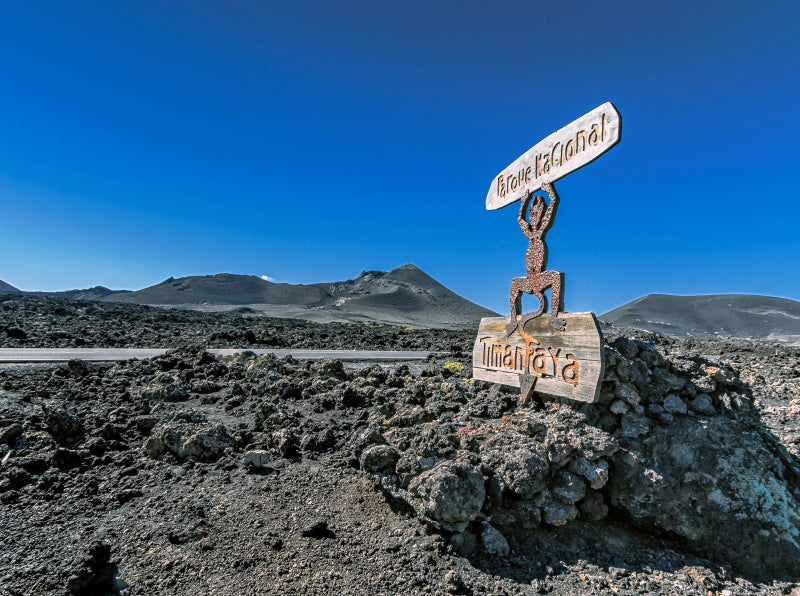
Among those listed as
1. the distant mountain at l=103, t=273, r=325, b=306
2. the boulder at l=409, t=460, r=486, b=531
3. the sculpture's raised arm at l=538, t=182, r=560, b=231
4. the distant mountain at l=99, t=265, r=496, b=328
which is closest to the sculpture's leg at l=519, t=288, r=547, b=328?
the sculpture's raised arm at l=538, t=182, r=560, b=231

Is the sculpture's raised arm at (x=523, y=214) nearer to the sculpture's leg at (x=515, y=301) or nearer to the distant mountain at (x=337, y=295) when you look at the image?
the sculpture's leg at (x=515, y=301)

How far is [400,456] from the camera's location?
389 centimetres

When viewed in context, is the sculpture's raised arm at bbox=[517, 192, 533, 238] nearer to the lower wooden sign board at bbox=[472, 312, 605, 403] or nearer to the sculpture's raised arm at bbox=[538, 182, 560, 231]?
the sculpture's raised arm at bbox=[538, 182, 560, 231]

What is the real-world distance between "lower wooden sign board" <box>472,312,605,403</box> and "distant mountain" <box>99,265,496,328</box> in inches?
2437

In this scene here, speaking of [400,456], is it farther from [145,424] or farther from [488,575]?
[145,424]

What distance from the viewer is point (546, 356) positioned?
4.06 meters

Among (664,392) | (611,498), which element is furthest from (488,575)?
(664,392)

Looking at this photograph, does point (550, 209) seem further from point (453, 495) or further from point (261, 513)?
point (261, 513)

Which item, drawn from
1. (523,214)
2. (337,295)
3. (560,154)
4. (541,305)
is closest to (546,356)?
(541,305)

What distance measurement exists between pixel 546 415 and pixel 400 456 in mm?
1458

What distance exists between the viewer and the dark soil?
2.82 metres

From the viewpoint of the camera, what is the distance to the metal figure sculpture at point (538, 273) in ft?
13.4

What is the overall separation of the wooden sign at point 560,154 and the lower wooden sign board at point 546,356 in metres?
1.56

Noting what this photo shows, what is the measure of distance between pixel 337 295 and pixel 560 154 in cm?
8556
